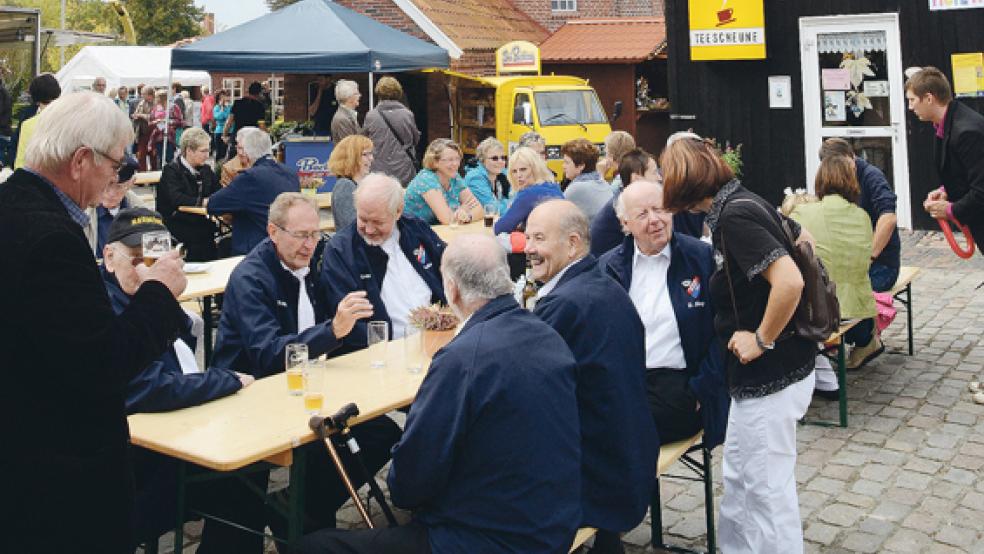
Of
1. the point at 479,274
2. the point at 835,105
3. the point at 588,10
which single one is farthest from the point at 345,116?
the point at 588,10

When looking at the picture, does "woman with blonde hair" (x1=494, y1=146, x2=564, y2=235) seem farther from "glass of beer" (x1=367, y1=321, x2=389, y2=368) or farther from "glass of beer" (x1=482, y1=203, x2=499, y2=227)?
"glass of beer" (x1=367, y1=321, x2=389, y2=368)

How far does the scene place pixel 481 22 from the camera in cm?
2695

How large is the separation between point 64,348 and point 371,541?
1.22m

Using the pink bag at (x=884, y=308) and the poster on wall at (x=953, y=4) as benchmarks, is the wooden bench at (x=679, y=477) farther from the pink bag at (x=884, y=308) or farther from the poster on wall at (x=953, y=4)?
the poster on wall at (x=953, y=4)

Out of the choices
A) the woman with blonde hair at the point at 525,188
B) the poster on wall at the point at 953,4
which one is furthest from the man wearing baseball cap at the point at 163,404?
the poster on wall at the point at 953,4

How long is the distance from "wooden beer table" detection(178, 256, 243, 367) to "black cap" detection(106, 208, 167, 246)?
1.63m

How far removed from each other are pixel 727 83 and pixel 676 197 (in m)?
10.7

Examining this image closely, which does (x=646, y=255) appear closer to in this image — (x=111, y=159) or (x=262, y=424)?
(x=262, y=424)

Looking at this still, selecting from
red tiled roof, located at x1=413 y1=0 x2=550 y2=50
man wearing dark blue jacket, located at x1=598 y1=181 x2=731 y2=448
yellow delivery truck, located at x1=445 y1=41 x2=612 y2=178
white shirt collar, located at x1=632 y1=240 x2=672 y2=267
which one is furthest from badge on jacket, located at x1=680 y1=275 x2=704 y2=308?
red tiled roof, located at x1=413 y1=0 x2=550 y2=50

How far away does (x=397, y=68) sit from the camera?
46.5ft

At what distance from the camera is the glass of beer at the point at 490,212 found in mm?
8469

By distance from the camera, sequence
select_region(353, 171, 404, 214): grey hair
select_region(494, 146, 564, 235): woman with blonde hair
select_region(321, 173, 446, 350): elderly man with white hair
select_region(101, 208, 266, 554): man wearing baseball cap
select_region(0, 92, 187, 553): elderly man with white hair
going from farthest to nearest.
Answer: select_region(494, 146, 564, 235): woman with blonde hair, select_region(353, 171, 404, 214): grey hair, select_region(321, 173, 446, 350): elderly man with white hair, select_region(101, 208, 266, 554): man wearing baseball cap, select_region(0, 92, 187, 553): elderly man with white hair

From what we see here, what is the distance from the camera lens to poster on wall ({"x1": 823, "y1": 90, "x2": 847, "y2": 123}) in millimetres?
13688

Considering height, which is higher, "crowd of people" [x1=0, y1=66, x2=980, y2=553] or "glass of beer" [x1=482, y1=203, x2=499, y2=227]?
"glass of beer" [x1=482, y1=203, x2=499, y2=227]
